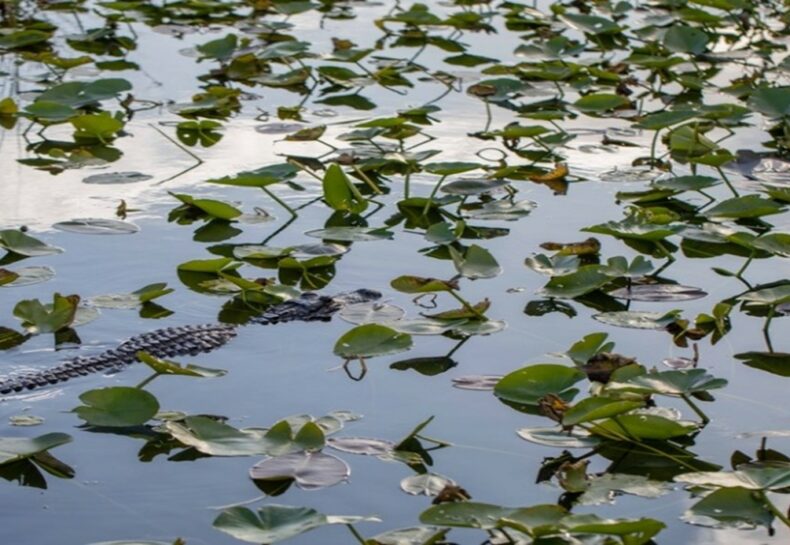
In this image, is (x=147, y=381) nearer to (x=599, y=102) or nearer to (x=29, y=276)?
(x=29, y=276)

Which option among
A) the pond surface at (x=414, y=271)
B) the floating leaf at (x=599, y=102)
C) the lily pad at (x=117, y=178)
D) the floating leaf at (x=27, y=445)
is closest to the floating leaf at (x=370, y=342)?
the pond surface at (x=414, y=271)

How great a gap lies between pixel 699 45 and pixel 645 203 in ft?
4.80

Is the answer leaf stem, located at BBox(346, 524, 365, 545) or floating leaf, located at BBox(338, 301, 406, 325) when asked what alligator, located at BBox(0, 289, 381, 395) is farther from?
leaf stem, located at BBox(346, 524, 365, 545)

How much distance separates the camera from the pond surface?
1854 millimetres

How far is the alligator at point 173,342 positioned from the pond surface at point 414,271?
23mm

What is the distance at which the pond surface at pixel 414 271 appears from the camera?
185 cm

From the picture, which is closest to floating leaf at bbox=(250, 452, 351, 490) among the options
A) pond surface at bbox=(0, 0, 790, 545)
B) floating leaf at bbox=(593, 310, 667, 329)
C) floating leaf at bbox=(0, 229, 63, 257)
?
pond surface at bbox=(0, 0, 790, 545)

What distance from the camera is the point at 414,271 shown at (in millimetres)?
2770

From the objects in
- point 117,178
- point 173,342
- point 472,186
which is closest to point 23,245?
point 117,178

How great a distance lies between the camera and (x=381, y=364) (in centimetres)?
231

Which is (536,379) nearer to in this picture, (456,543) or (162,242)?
(456,543)

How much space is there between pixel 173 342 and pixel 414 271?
64 centimetres

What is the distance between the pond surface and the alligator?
0.02m

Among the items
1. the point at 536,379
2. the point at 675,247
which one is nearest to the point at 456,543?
the point at 536,379
